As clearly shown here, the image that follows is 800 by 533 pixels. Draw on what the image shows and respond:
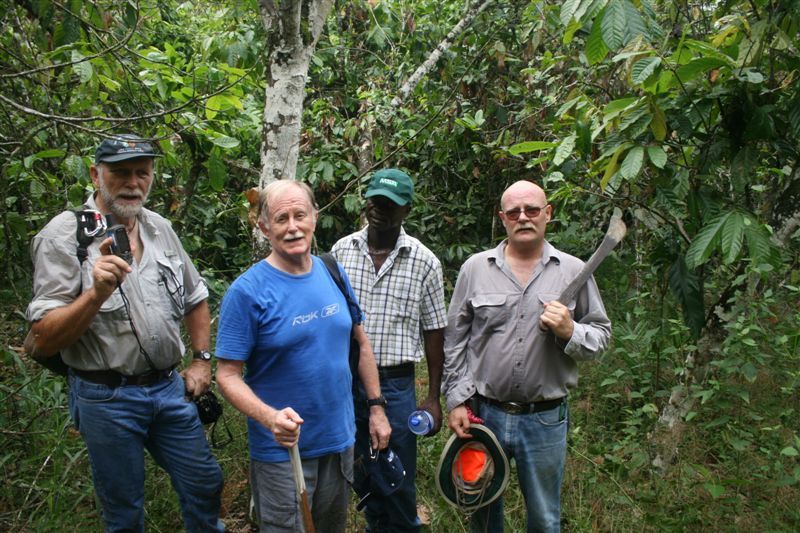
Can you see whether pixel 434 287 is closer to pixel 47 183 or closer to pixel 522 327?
pixel 522 327

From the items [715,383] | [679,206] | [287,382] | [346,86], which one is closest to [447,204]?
[346,86]

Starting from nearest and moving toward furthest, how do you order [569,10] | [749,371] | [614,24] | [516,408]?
[614,24], [569,10], [516,408], [749,371]

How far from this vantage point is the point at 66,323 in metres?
2.49

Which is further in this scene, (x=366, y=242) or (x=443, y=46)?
(x=443, y=46)

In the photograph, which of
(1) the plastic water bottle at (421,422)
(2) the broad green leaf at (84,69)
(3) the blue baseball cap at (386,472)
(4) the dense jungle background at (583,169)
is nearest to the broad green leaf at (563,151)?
(4) the dense jungle background at (583,169)

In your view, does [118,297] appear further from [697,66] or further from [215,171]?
[697,66]

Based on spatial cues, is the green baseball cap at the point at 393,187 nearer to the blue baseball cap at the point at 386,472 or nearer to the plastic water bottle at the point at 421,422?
the plastic water bottle at the point at 421,422

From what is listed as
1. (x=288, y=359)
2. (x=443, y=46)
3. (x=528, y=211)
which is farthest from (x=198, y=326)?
(x=443, y=46)

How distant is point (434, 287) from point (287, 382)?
1.04 m

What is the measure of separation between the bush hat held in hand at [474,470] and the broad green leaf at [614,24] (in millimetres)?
1717

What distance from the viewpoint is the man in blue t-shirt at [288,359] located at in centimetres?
250

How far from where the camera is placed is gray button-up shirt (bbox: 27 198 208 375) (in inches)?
103

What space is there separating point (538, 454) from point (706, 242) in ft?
3.88

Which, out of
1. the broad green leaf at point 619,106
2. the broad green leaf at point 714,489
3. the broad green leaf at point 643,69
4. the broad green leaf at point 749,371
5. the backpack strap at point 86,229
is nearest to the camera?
the broad green leaf at point 643,69
